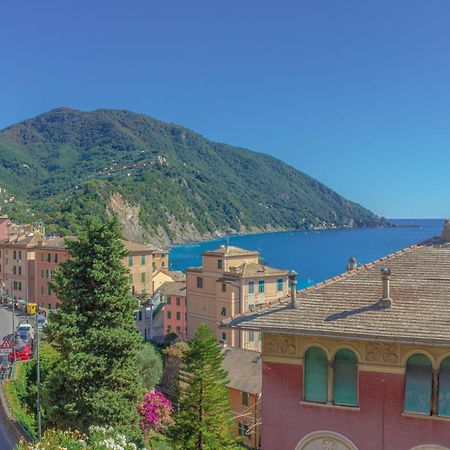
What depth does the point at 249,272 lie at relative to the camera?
50.2 meters

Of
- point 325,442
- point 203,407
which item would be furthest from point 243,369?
point 325,442

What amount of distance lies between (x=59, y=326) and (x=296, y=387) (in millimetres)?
11181

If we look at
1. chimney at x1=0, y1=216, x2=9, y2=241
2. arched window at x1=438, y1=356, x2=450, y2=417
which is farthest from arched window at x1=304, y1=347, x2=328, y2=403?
chimney at x1=0, y1=216, x2=9, y2=241

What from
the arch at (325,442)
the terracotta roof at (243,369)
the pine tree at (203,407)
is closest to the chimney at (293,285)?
the arch at (325,442)

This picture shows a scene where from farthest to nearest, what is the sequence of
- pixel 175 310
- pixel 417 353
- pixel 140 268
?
pixel 140 268 → pixel 175 310 → pixel 417 353

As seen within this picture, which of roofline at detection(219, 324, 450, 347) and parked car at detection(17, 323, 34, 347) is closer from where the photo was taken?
roofline at detection(219, 324, 450, 347)

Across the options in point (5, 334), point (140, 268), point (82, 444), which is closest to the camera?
point (82, 444)

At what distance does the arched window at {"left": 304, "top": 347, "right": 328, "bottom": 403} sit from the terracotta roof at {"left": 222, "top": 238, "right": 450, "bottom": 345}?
0.91 metres

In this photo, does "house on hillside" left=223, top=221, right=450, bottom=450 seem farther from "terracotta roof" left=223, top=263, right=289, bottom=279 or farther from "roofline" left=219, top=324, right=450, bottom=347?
"terracotta roof" left=223, top=263, right=289, bottom=279

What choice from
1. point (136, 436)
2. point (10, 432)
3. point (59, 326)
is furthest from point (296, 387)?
point (10, 432)

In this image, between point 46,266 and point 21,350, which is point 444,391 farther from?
point 46,266

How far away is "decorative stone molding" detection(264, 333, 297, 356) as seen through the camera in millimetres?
12938

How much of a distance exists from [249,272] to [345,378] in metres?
37.6

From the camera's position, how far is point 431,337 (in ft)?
36.9
